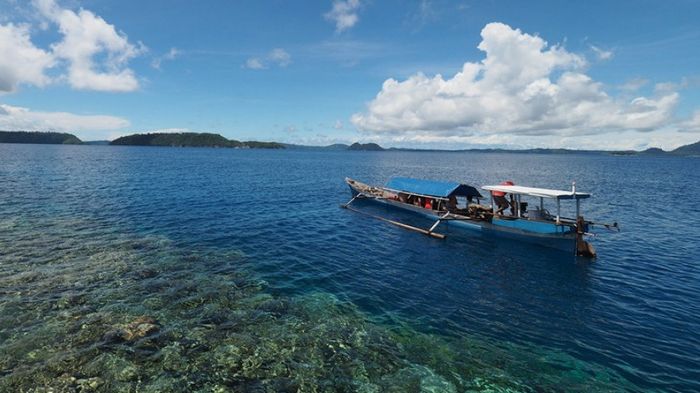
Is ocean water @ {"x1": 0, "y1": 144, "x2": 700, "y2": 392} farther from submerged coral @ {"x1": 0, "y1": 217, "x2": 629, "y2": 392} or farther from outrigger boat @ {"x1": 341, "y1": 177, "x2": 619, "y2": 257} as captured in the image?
outrigger boat @ {"x1": 341, "y1": 177, "x2": 619, "y2": 257}

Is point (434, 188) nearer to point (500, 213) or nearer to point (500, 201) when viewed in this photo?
point (500, 201)

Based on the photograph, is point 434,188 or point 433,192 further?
point 434,188

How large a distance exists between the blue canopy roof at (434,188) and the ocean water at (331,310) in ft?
25.4

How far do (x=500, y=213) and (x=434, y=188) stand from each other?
999 cm

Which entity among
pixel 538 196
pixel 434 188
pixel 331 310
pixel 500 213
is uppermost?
pixel 434 188

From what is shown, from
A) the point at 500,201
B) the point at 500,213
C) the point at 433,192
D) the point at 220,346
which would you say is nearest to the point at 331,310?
the point at 220,346

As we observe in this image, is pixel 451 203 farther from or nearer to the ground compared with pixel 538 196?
nearer to the ground

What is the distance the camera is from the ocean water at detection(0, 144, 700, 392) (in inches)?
571

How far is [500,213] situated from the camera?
131 ft

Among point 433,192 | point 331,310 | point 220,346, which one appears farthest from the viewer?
point 433,192

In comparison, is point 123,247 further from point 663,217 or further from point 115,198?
point 663,217

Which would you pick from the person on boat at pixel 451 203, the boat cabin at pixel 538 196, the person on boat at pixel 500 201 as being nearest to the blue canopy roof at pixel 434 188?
the person on boat at pixel 451 203

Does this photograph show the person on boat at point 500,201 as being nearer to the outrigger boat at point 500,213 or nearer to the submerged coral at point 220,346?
the outrigger boat at point 500,213

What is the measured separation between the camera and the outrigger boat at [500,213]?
32.7 meters
